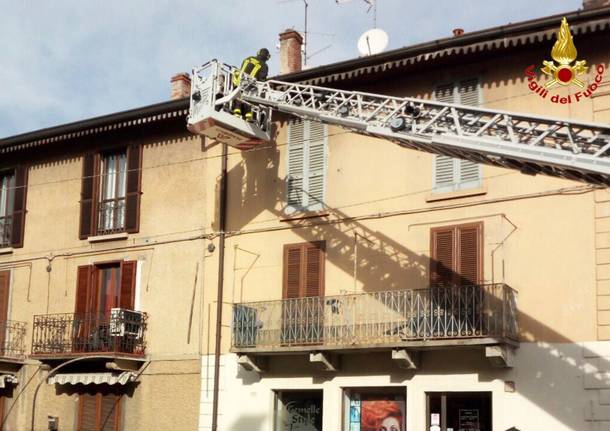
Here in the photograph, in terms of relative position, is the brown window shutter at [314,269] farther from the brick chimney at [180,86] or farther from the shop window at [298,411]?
the brick chimney at [180,86]

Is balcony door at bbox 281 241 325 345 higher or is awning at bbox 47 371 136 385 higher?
balcony door at bbox 281 241 325 345

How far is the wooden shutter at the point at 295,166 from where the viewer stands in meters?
21.9

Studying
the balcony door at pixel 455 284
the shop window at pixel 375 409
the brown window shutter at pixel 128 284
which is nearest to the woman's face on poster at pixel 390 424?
the shop window at pixel 375 409

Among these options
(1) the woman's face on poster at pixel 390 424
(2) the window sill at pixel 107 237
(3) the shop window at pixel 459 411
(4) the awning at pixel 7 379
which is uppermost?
(2) the window sill at pixel 107 237

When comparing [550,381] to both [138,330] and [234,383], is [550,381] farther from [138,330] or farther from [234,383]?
[138,330]

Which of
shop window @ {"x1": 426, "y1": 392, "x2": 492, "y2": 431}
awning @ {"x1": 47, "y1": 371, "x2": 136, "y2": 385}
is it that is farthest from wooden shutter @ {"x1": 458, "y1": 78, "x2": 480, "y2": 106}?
awning @ {"x1": 47, "y1": 371, "x2": 136, "y2": 385}

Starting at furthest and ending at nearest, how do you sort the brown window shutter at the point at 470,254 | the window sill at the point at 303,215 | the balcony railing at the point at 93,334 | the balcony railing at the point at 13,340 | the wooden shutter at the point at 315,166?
the balcony railing at the point at 13,340, the balcony railing at the point at 93,334, the wooden shutter at the point at 315,166, the window sill at the point at 303,215, the brown window shutter at the point at 470,254

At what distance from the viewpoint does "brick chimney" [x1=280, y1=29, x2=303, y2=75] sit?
946 inches

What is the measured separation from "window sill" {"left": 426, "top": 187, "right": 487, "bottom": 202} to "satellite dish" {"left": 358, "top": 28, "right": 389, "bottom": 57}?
4.43 meters

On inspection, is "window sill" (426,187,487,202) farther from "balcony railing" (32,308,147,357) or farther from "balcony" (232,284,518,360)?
"balcony railing" (32,308,147,357)

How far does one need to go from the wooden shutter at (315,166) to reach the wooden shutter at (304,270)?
0.96 m

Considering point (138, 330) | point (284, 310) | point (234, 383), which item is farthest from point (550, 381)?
point (138, 330)

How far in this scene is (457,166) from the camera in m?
19.8

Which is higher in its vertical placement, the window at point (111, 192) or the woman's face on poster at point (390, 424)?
the window at point (111, 192)
